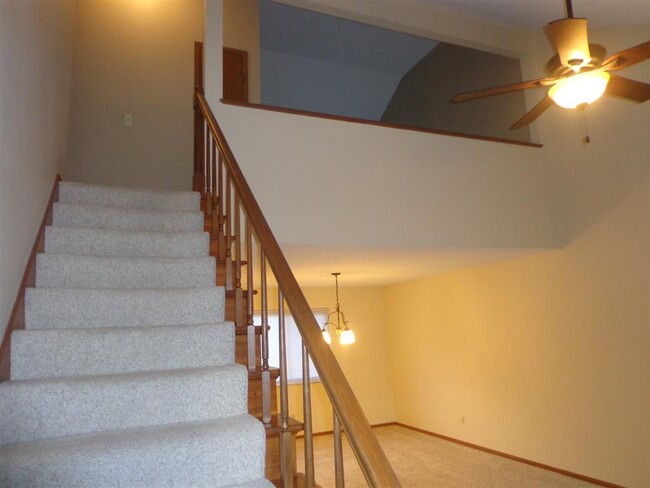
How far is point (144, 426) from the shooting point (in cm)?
174

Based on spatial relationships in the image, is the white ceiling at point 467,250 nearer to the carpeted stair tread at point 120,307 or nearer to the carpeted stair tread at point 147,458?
the carpeted stair tread at point 120,307

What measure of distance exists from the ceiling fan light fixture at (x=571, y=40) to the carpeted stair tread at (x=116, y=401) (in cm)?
211

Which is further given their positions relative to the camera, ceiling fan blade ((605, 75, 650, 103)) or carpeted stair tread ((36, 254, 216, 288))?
ceiling fan blade ((605, 75, 650, 103))

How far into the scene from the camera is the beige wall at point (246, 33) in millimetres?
5387

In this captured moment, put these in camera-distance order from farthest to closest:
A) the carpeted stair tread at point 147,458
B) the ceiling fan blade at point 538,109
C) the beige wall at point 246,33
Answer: the beige wall at point 246,33 < the ceiling fan blade at point 538,109 < the carpeted stair tread at point 147,458

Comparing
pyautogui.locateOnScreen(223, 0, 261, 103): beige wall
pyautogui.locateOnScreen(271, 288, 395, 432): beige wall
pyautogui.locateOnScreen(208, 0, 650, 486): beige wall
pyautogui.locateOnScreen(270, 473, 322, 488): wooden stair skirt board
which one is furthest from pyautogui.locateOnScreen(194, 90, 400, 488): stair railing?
pyautogui.locateOnScreen(271, 288, 395, 432): beige wall

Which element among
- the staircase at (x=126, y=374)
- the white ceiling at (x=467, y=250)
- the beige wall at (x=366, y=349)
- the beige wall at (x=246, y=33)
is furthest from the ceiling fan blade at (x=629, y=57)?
the beige wall at (x=366, y=349)

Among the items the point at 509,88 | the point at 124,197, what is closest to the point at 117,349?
the point at 124,197

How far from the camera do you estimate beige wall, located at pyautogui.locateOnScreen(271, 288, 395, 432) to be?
692 cm

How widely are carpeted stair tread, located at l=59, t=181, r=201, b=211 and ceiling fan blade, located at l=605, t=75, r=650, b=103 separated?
255 cm

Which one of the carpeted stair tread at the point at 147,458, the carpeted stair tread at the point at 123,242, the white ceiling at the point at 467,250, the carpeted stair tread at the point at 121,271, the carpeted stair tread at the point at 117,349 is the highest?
the white ceiling at the point at 467,250

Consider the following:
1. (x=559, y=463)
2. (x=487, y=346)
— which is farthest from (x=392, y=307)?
(x=559, y=463)

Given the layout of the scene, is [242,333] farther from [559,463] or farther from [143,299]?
[559,463]

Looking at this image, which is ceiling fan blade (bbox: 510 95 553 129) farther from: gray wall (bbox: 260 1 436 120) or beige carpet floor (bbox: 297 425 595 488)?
gray wall (bbox: 260 1 436 120)
